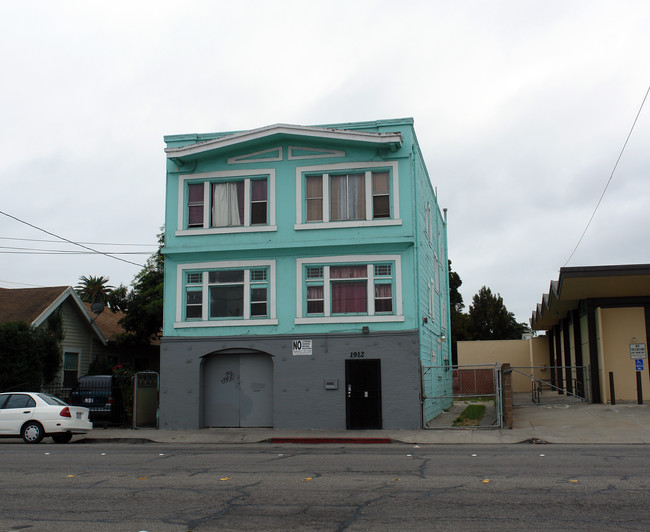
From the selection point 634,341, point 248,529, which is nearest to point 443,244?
point 634,341

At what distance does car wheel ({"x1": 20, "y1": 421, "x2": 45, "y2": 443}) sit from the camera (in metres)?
18.6

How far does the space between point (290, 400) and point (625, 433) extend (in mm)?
9676

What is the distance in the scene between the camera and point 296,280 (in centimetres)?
2219

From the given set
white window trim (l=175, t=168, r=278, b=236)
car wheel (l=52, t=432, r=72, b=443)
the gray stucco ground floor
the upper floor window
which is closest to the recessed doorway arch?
the gray stucco ground floor

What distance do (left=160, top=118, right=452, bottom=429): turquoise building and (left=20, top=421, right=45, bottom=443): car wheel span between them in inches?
184

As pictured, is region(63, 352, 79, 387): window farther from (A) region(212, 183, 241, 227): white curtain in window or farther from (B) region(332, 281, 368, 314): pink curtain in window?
(B) region(332, 281, 368, 314): pink curtain in window

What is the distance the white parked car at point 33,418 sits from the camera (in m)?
18.6

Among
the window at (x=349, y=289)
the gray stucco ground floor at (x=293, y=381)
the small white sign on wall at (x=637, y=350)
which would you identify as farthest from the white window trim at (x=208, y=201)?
the small white sign on wall at (x=637, y=350)

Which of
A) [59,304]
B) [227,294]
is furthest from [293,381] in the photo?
[59,304]

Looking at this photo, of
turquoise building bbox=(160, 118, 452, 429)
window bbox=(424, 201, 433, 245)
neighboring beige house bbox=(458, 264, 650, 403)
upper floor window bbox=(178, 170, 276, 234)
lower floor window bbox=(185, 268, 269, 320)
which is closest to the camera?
turquoise building bbox=(160, 118, 452, 429)

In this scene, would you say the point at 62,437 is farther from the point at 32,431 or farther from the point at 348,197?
the point at 348,197

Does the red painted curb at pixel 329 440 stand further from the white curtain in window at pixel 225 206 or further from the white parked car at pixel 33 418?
the white curtain in window at pixel 225 206

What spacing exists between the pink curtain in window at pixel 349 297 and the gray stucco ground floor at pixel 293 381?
0.88 metres

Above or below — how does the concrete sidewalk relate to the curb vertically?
above
